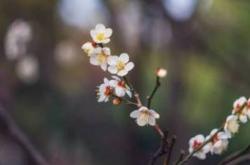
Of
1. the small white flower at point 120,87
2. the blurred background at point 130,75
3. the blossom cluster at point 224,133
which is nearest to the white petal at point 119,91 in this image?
the small white flower at point 120,87

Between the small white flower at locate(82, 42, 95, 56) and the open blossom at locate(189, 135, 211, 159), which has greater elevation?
the small white flower at locate(82, 42, 95, 56)

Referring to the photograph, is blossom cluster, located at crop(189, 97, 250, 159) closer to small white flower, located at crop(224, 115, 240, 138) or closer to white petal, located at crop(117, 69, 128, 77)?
small white flower, located at crop(224, 115, 240, 138)

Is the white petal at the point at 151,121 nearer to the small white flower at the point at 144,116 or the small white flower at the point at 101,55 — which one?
the small white flower at the point at 144,116

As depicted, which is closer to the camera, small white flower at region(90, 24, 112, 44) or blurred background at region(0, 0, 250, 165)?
small white flower at region(90, 24, 112, 44)

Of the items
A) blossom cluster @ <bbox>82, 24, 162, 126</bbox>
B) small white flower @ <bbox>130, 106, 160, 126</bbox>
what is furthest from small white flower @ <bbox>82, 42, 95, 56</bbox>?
small white flower @ <bbox>130, 106, 160, 126</bbox>

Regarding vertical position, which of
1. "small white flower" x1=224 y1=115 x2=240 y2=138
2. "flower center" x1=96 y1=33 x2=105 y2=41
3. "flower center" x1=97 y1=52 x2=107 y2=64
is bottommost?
"small white flower" x1=224 y1=115 x2=240 y2=138

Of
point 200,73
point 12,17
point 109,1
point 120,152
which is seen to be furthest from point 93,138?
point 109,1

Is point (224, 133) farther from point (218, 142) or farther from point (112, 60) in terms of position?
point (112, 60)
